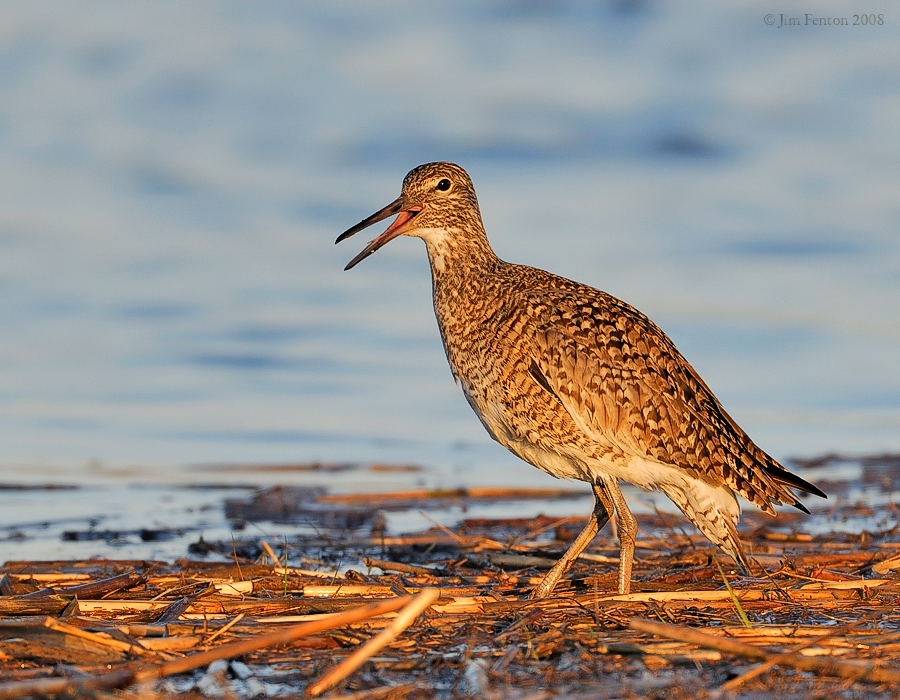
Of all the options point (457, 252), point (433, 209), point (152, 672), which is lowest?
point (152, 672)

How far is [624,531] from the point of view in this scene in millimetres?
6426

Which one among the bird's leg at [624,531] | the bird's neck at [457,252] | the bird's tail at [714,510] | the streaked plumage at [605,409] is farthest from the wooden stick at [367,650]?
the bird's neck at [457,252]

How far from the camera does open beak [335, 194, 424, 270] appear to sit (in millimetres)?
7242

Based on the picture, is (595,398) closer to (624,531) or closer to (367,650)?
(624,531)

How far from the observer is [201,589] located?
18.8ft

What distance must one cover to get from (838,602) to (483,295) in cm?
262

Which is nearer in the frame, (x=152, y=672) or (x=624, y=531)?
(x=152, y=672)

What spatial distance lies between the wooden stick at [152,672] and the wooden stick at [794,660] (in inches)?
35.1

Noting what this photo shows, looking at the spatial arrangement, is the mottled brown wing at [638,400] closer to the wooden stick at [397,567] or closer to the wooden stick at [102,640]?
the wooden stick at [397,567]

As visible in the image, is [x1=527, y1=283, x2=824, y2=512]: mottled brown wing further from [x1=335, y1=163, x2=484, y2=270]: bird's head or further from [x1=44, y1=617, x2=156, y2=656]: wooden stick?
[x1=44, y1=617, x2=156, y2=656]: wooden stick

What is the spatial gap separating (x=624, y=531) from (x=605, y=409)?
0.66 metres

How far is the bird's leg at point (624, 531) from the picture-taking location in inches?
238

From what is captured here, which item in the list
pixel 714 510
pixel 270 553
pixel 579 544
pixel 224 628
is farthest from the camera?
pixel 270 553

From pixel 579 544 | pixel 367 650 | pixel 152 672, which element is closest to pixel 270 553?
pixel 579 544
